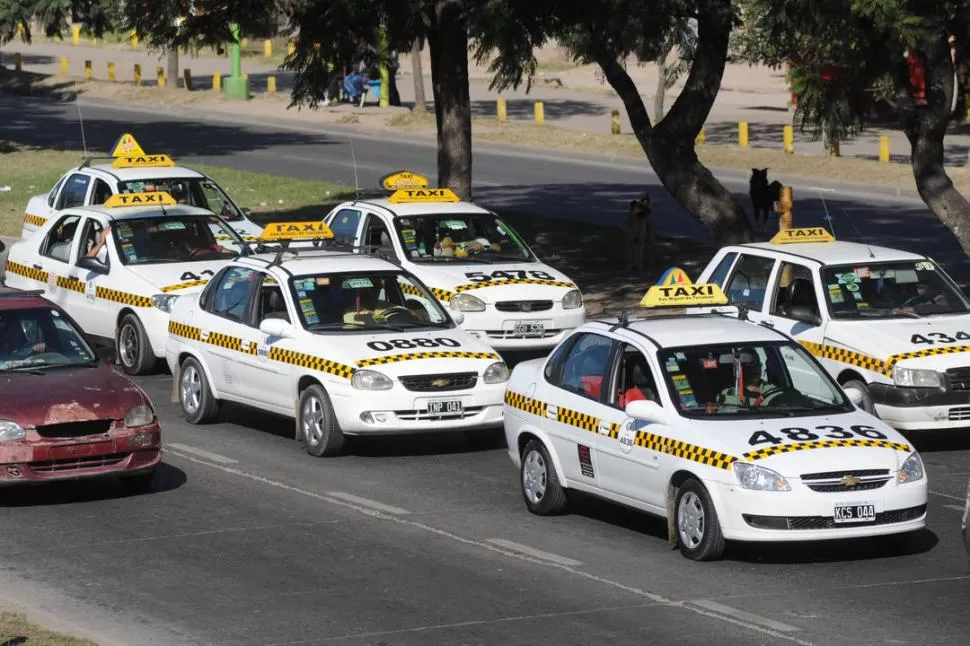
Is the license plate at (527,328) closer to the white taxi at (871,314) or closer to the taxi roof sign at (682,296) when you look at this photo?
the white taxi at (871,314)

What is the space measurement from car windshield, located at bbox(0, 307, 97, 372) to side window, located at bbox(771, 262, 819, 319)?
20.9 ft

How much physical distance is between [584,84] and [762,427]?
2256 inches

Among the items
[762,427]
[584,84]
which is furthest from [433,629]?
[584,84]

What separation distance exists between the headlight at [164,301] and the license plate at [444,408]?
4.78 metres

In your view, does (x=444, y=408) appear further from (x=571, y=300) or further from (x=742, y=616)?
(x=742, y=616)

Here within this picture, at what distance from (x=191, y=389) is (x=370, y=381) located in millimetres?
2814

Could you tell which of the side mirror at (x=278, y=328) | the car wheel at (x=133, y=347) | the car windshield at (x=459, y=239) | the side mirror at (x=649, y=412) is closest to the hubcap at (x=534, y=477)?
the side mirror at (x=649, y=412)

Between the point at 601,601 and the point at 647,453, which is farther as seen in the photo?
the point at 647,453

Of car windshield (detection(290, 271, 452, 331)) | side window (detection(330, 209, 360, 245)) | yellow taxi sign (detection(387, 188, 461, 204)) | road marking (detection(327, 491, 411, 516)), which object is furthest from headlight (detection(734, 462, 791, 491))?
yellow taxi sign (detection(387, 188, 461, 204))

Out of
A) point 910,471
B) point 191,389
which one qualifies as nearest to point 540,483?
point 910,471

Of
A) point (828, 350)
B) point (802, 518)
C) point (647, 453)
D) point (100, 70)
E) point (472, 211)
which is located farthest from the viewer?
point (100, 70)

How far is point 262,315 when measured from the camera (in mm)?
16828

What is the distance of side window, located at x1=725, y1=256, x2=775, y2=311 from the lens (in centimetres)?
1723

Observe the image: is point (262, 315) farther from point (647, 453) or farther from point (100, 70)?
point (100, 70)
